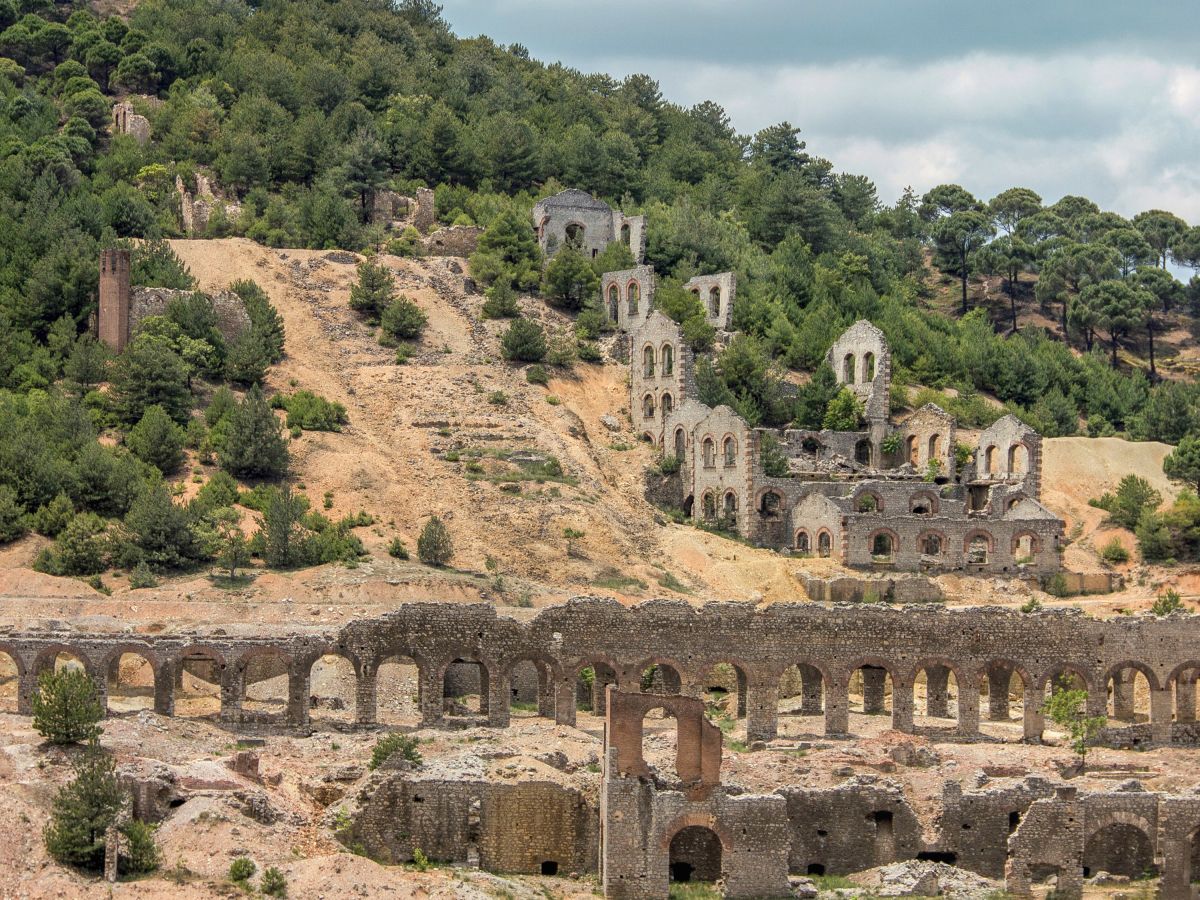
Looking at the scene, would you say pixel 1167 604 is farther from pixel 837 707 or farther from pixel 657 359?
pixel 657 359

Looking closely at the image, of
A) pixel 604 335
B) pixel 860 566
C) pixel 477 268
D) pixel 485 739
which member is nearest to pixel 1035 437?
pixel 860 566

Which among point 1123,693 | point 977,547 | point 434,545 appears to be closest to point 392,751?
point 434,545

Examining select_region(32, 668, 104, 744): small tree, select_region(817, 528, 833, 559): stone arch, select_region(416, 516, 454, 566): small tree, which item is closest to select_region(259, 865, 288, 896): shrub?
select_region(32, 668, 104, 744): small tree

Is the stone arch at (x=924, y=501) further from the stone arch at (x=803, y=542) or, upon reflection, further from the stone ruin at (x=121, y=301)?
the stone ruin at (x=121, y=301)

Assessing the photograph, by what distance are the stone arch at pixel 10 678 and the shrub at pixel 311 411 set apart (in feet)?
64.5

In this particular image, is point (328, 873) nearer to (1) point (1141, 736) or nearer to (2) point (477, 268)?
(1) point (1141, 736)

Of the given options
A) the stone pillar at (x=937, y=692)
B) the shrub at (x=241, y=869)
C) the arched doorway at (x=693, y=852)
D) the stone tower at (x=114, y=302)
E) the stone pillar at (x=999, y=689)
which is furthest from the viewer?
the stone tower at (x=114, y=302)

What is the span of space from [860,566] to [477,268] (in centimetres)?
2305

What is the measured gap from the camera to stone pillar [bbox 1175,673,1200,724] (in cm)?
5481

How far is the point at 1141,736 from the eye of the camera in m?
53.0

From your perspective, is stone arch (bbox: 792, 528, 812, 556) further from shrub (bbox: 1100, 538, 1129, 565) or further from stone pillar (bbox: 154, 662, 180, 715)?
stone pillar (bbox: 154, 662, 180, 715)

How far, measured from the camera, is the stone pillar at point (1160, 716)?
5319 centimetres

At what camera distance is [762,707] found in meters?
52.9

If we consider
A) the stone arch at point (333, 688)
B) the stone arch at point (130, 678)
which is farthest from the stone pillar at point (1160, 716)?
the stone arch at point (130, 678)
